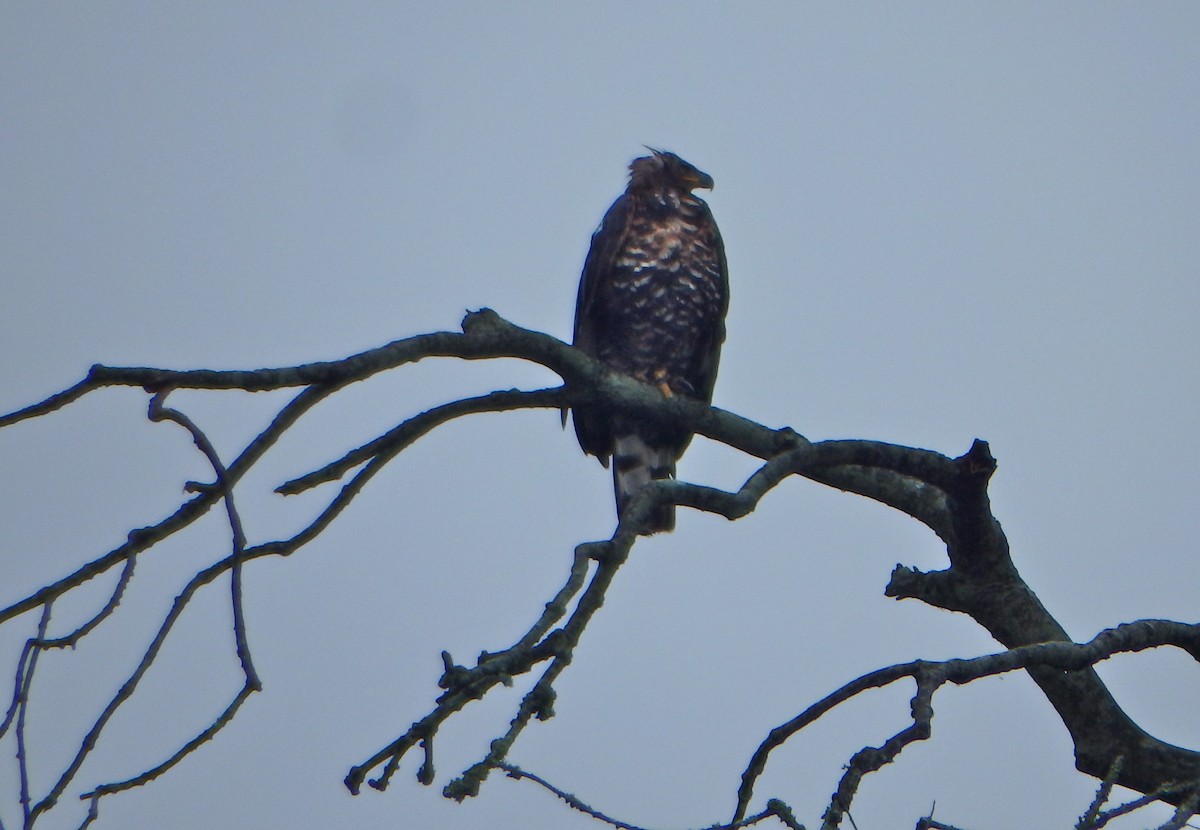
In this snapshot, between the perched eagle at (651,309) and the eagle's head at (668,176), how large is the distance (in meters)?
0.01

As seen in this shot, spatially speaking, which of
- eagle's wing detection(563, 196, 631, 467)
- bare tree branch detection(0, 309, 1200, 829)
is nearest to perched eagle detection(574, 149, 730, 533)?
eagle's wing detection(563, 196, 631, 467)

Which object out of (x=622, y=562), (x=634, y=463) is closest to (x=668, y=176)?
(x=634, y=463)

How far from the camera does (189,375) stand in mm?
2293

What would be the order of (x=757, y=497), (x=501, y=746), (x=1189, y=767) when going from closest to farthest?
1. (x=501, y=746)
2. (x=757, y=497)
3. (x=1189, y=767)

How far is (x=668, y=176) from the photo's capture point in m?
6.36

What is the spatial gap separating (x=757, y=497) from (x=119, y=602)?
3.79ft

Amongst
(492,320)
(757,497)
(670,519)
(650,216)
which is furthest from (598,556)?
(650,216)

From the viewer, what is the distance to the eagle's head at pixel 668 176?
6.32 m

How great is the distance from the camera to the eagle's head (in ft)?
20.7

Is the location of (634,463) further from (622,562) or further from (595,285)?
(622,562)

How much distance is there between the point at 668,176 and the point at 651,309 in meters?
0.78

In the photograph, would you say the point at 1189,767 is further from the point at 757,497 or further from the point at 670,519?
the point at 670,519

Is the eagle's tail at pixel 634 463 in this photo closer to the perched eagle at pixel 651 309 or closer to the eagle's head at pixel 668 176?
the perched eagle at pixel 651 309

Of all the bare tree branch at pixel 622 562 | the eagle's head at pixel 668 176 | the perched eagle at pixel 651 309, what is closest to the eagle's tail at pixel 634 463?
the perched eagle at pixel 651 309
